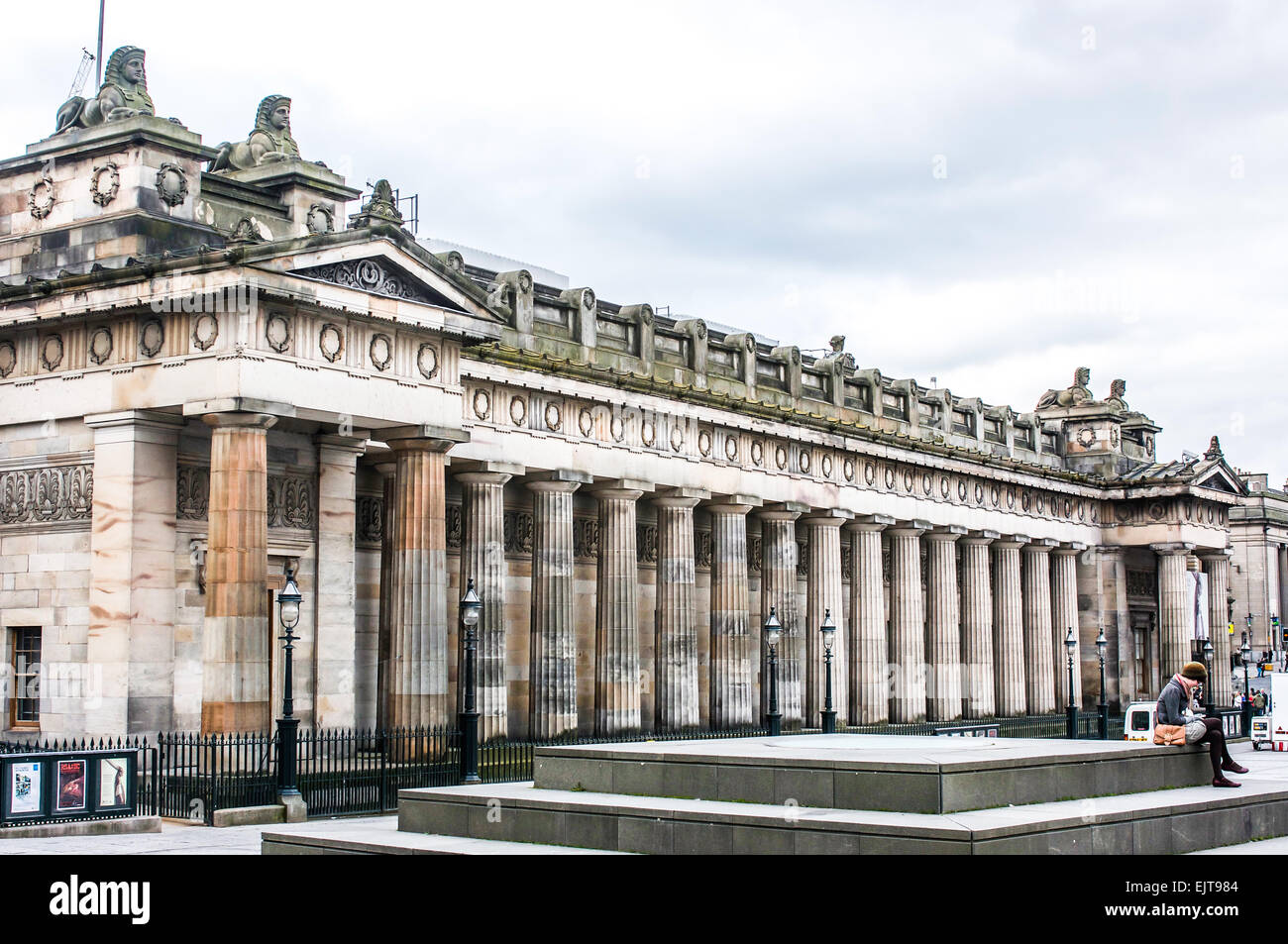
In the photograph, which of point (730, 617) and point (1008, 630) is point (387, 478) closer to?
point (730, 617)

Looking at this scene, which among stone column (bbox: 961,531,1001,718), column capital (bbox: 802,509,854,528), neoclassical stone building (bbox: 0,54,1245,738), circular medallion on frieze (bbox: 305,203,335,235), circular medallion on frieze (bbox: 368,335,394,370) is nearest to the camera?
neoclassical stone building (bbox: 0,54,1245,738)

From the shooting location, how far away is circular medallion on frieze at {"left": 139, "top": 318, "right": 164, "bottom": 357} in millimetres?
32938

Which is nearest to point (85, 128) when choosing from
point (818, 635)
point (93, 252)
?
point (93, 252)

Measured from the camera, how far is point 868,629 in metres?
57.8

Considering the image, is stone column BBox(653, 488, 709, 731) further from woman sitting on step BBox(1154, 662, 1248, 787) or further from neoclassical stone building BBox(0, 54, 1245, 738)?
woman sitting on step BBox(1154, 662, 1248, 787)

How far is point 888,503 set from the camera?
194 feet

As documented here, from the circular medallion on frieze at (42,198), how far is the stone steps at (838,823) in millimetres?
18516

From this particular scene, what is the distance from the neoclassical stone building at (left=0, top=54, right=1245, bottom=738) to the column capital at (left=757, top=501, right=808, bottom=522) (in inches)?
3.1

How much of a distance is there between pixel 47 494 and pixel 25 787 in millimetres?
11029

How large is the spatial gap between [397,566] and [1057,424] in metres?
46.4

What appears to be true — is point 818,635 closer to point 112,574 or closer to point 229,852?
point 112,574

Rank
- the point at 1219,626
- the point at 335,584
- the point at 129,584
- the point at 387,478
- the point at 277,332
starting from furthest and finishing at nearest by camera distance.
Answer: the point at 1219,626, the point at 387,478, the point at 335,584, the point at 277,332, the point at 129,584

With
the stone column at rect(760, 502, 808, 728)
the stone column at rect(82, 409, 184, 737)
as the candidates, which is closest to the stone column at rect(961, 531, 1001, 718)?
the stone column at rect(760, 502, 808, 728)

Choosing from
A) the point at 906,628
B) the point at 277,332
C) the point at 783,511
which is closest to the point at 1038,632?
the point at 906,628
